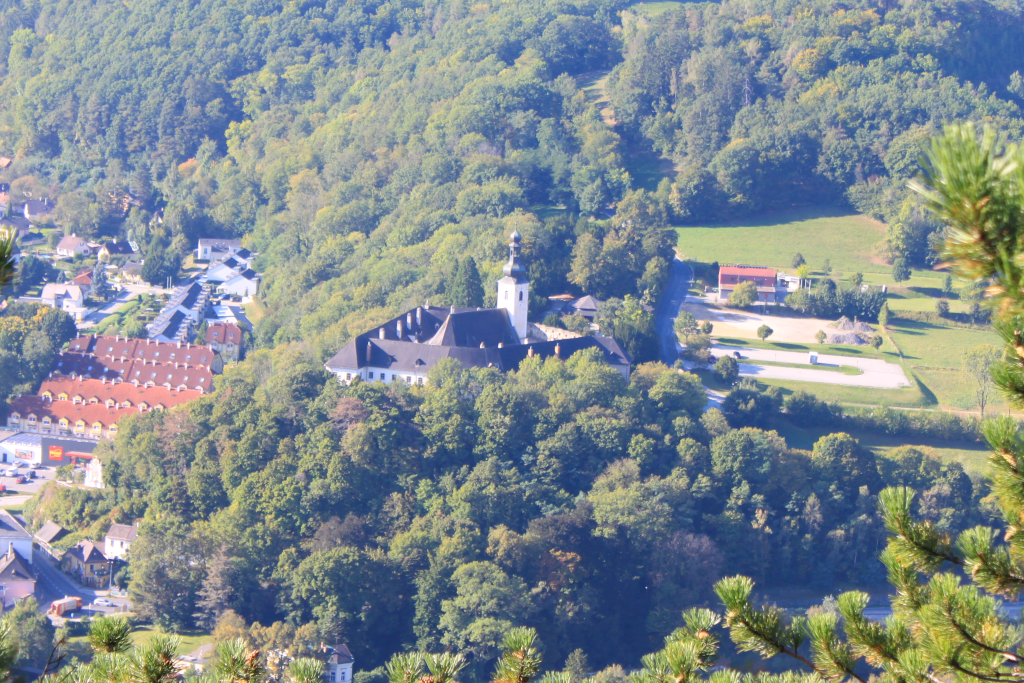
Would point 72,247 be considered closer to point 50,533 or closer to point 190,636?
point 50,533

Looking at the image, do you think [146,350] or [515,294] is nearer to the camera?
[515,294]

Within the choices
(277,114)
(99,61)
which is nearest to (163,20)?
(99,61)

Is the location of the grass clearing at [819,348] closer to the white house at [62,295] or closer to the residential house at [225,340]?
the residential house at [225,340]

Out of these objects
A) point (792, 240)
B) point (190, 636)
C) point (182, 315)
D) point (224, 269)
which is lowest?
point (190, 636)

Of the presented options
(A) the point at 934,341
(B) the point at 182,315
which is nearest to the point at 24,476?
(B) the point at 182,315

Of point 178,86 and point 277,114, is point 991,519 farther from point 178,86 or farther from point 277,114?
point 178,86

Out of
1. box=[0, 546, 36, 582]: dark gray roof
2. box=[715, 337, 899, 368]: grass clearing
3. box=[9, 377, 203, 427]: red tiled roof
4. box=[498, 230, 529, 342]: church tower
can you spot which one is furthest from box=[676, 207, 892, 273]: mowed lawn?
box=[0, 546, 36, 582]: dark gray roof

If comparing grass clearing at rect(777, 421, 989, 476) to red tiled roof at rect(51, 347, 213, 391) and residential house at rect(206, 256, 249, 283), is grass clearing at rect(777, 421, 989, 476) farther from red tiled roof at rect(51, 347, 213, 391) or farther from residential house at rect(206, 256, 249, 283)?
residential house at rect(206, 256, 249, 283)
